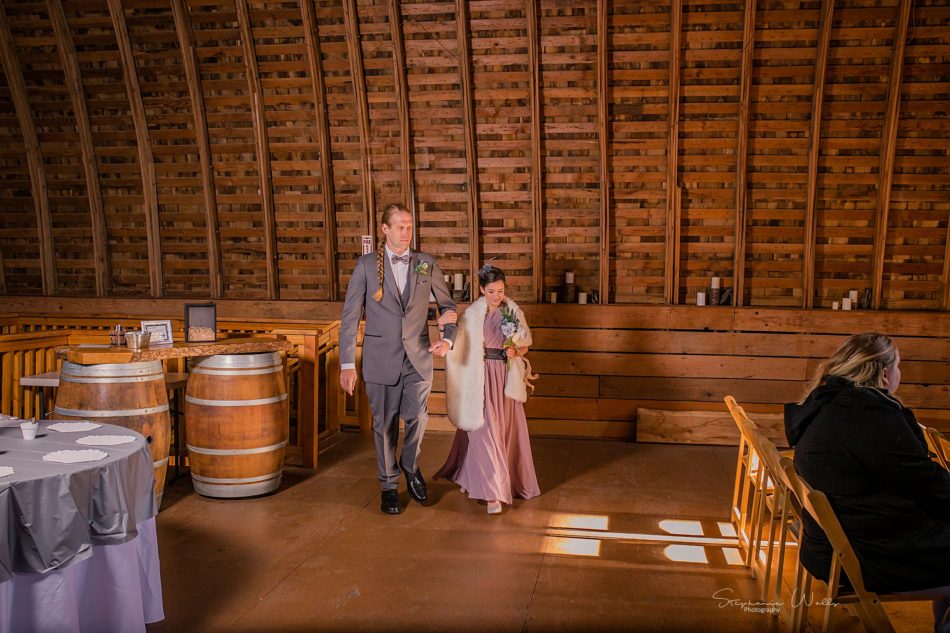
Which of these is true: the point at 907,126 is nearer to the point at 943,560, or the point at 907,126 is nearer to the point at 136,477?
the point at 943,560

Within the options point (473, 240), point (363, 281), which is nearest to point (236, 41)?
point (473, 240)

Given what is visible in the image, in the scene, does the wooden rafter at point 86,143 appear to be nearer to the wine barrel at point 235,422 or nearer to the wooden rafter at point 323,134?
the wooden rafter at point 323,134

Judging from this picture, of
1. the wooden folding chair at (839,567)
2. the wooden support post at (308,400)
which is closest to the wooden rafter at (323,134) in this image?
the wooden support post at (308,400)

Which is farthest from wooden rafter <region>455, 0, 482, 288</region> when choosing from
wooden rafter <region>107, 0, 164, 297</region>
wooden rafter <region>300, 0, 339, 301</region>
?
wooden rafter <region>107, 0, 164, 297</region>

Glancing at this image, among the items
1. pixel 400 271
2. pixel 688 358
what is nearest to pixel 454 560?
pixel 400 271

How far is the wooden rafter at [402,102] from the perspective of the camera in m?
6.73

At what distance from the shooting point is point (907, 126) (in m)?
6.51

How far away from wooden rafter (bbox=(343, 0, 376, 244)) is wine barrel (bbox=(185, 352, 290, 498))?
282 cm

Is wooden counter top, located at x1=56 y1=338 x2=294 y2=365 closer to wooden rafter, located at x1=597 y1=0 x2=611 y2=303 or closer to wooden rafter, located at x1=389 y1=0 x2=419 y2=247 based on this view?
wooden rafter, located at x1=389 y1=0 x2=419 y2=247

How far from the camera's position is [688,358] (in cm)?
687

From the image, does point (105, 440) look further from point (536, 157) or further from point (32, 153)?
point (32, 153)

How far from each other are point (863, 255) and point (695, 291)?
60.9 inches

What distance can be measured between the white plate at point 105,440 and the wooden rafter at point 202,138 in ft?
16.2

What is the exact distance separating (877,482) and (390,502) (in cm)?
278
